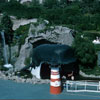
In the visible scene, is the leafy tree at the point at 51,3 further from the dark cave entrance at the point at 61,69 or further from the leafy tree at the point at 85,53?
the dark cave entrance at the point at 61,69

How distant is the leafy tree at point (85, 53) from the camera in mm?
14461

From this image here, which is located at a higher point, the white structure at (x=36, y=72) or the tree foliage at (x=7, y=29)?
the tree foliage at (x=7, y=29)

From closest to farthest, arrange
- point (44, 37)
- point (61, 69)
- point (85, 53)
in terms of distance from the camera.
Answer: point (61, 69) → point (85, 53) → point (44, 37)

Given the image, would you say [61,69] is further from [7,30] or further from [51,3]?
[51,3]

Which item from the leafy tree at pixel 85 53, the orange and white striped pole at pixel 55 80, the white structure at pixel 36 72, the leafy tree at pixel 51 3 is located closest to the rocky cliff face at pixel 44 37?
the leafy tree at pixel 85 53

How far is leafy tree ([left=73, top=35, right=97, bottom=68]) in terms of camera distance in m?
14.5

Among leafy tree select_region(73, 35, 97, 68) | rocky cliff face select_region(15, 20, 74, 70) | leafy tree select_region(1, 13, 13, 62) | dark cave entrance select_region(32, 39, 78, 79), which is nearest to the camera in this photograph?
dark cave entrance select_region(32, 39, 78, 79)

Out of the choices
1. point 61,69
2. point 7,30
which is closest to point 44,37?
point 61,69

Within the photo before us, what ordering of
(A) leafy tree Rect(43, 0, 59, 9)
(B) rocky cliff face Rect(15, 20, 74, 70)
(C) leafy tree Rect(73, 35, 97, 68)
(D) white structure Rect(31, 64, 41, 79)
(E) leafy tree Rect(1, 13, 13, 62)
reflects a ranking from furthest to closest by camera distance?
(A) leafy tree Rect(43, 0, 59, 9), (E) leafy tree Rect(1, 13, 13, 62), (B) rocky cliff face Rect(15, 20, 74, 70), (C) leafy tree Rect(73, 35, 97, 68), (D) white structure Rect(31, 64, 41, 79)

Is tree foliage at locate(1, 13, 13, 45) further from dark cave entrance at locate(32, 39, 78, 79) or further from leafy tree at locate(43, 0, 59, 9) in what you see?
leafy tree at locate(43, 0, 59, 9)

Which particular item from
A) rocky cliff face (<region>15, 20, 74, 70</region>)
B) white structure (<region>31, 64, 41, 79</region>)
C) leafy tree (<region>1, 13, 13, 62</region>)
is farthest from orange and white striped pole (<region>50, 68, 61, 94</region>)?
leafy tree (<region>1, 13, 13, 62</region>)

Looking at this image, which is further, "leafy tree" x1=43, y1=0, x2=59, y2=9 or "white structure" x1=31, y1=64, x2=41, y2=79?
"leafy tree" x1=43, y1=0, x2=59, y2=9

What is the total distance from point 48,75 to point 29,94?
313cm

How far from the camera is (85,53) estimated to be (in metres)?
14.6
